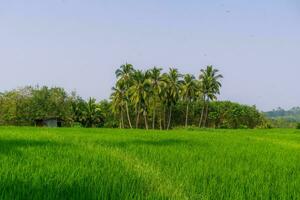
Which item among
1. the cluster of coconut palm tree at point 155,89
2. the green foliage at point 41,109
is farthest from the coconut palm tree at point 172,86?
the green foliage at point 41,109

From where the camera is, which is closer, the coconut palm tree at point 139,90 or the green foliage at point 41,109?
the coconut palm tree at point 139,90

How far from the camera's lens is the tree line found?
183 ft

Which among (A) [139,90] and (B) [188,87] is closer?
(A) [139,90]

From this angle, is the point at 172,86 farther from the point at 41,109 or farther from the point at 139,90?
the point at 41,109

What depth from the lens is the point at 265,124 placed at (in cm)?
6856

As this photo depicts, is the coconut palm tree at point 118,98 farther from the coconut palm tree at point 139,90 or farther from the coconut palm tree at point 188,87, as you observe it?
the coconut palm tree at point 188,87

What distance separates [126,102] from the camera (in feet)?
187

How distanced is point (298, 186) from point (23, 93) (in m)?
59.3

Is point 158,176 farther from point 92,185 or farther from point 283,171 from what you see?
point 283,171

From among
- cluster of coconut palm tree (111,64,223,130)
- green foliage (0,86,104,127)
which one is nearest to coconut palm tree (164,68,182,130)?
cluster of coconut palm tree (111,64,223,130)

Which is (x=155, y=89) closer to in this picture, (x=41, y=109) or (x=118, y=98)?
(x=118, y=98)

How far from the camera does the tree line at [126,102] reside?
183ft

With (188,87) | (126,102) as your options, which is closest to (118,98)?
(126,102)

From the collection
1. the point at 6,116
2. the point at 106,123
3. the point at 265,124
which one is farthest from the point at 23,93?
the point at 265,124
